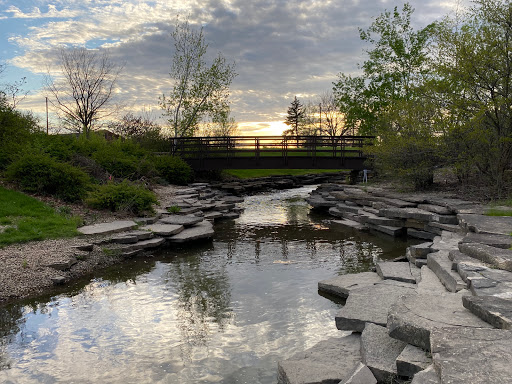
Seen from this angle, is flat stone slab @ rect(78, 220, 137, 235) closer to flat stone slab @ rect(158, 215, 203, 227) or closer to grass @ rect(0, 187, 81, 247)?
grass @ rect(0, 187, 81, 247)

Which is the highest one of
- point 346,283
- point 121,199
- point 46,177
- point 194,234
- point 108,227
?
point 46,177

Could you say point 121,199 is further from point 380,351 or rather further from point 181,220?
point 380,351

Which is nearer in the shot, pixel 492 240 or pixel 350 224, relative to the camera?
pixel 492 240

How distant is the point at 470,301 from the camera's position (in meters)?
3.64

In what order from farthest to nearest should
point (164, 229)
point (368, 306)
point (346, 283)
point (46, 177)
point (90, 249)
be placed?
point (46, 177) < point (164, 229) < point (90, 249) < point (346, 283) < point (368, 306)

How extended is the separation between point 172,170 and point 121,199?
872 centimetres

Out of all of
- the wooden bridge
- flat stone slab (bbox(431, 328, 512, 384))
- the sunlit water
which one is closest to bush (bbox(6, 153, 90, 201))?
the sunlit water

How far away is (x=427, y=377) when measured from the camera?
2701mm

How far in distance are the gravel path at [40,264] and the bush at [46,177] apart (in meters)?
3.28

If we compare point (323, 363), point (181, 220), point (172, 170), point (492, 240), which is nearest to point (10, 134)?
point (181, 220)

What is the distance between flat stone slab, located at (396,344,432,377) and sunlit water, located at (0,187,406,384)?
4.27ft

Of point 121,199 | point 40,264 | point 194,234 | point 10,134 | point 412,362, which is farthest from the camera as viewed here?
point 10,134

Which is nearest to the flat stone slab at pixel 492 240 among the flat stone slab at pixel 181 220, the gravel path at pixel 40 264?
the gravel path at pixel 40 264

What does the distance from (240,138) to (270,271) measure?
16059mm
